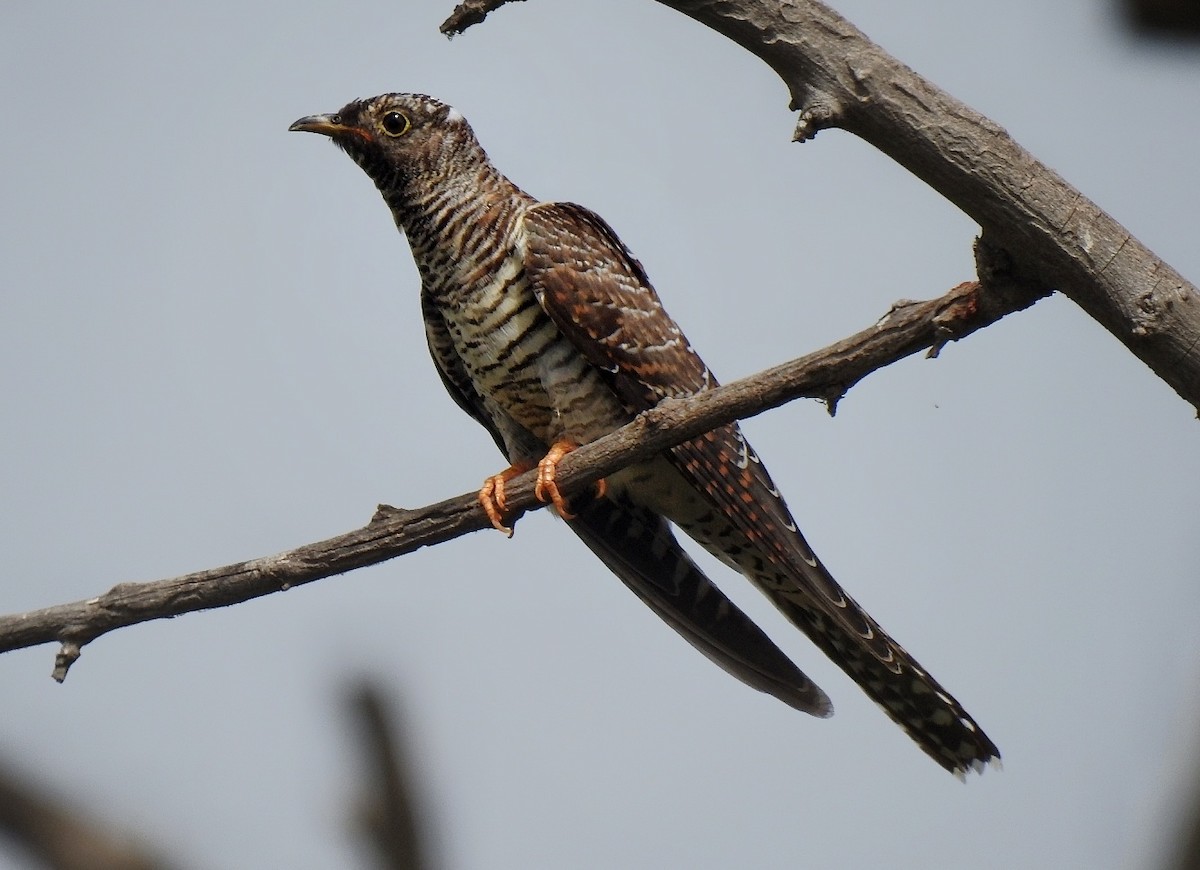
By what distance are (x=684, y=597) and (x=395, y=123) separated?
6.31 ft

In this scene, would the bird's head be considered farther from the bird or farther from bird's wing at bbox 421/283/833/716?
bird's wing at bbox 421/283/833/716

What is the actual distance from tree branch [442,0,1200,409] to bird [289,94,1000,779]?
1410mm

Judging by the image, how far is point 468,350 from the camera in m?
4.33

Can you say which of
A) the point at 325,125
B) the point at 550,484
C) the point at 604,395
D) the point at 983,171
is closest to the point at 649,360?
the point at 604,395

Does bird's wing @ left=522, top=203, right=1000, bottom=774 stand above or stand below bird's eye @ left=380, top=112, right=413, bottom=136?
below

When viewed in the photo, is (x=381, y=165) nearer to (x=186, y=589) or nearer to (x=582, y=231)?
(x=582, y=231)

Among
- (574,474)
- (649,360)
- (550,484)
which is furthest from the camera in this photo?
(649,360)

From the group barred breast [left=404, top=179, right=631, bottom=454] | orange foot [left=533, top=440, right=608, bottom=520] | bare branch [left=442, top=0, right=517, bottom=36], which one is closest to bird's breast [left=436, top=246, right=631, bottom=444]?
barred breast [left=404, top=179, right=631, bottom=454]

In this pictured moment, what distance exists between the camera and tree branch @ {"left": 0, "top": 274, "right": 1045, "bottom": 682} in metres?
2.80

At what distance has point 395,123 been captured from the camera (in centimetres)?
455

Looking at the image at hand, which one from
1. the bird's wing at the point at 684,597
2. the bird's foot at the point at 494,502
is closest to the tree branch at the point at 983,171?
the bird's foot at the point at 494,502

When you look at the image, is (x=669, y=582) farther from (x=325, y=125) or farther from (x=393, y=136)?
(x=325, y=125)

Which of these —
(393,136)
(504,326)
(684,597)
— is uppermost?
(393,136)

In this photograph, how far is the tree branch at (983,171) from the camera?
8.64ft
